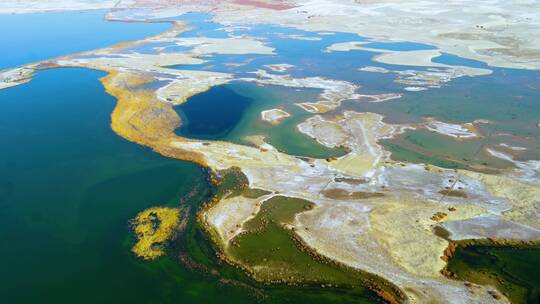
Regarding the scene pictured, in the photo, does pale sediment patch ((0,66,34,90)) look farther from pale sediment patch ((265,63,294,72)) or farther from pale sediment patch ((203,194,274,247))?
pale sediment patch ((203,194,274,247))

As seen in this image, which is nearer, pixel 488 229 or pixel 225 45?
pixel 488 229

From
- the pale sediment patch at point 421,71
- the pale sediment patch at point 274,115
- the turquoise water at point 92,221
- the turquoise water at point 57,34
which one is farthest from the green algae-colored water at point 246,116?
the turquoise water at point 57,34

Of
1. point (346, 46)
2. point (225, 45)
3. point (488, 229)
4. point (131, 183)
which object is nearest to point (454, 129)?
point (488, 229)

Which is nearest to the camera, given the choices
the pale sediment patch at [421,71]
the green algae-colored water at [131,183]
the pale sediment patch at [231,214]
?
the green algae-colored water at [131,183]

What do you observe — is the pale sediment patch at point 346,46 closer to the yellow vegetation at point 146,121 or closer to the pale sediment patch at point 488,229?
the yellow vegetation at point 146,121

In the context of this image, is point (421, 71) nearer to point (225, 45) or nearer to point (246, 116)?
point (246, 116)

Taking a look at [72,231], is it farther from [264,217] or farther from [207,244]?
[264,217]

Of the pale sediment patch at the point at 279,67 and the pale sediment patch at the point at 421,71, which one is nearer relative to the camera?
the pale sediment patch at the point at 421,71
